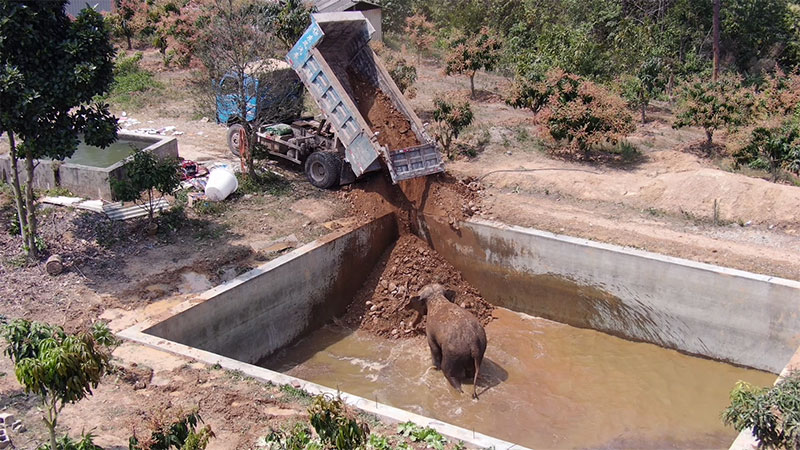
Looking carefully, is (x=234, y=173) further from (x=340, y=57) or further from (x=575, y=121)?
(x=575, y=121)

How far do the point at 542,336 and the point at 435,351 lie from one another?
2.56m

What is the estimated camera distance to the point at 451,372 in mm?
10539

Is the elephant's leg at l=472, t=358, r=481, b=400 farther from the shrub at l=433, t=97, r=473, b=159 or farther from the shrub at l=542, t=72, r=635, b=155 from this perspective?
the shrub at l=542, t=72, r=635, b=155

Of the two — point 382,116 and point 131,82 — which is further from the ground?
point 131,82

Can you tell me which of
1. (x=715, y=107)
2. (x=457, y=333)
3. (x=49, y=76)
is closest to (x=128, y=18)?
(x=49, y=76)

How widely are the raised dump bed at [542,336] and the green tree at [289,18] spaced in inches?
297

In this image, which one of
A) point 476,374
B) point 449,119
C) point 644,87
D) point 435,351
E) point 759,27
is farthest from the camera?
point 759,27

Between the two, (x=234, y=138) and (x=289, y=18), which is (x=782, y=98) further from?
(x=234, y=138)

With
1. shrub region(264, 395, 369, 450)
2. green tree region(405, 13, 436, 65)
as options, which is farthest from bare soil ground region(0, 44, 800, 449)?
green tree region(405, 13, 436, 65)

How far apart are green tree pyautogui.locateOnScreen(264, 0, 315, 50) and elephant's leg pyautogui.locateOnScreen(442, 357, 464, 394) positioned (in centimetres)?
1119

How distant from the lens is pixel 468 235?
13.5m

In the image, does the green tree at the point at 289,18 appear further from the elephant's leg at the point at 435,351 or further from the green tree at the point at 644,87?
the elephant's leg at the point at 435,351

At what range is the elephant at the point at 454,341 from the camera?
33.8 feet

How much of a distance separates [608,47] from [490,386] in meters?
16.5
